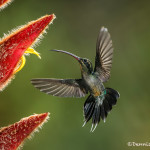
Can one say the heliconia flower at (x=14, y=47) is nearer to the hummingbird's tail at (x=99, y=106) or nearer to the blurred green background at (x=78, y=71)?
the hummingbird's tail at (x=99, y=106)

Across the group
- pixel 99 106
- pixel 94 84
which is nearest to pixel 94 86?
pixel 94 84

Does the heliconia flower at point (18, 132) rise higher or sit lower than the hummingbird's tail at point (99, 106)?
lower

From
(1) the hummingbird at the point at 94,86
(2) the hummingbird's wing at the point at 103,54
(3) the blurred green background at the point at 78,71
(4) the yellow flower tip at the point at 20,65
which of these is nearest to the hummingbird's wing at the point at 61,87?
(1) the hummingbird at the point at 94,86

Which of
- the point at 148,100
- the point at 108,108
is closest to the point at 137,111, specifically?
the point at 148,100

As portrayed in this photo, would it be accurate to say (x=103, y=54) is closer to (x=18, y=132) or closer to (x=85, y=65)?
(x=85, y=65)

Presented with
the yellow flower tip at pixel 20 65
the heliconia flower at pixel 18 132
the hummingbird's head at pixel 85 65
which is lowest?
the heliconia flower at pixel 18 132

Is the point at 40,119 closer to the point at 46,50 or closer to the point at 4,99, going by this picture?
the point at 4,99
